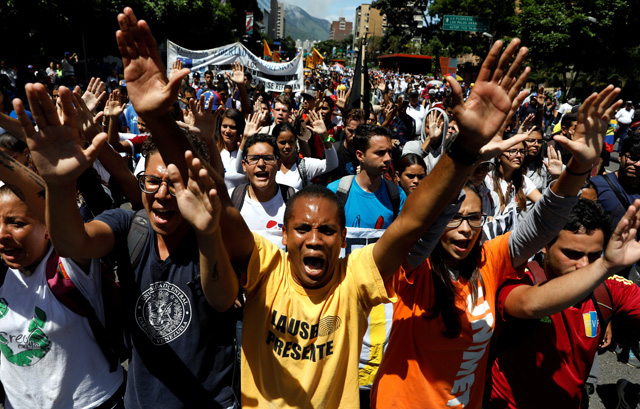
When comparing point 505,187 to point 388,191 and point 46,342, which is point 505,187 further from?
point 46,342

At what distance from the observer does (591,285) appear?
176cm

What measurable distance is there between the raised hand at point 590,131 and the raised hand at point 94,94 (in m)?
3.03

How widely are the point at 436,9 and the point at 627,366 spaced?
50686mm

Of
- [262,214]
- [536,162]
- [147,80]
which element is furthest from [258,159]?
[536,162]

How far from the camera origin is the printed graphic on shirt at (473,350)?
77.9 inches

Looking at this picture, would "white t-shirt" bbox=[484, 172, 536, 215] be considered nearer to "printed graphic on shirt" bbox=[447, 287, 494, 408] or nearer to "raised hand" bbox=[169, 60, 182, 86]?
"printed graphic on shirt" bbox=[447, 287, 494, 408]

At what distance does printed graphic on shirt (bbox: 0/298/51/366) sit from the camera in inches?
74.4

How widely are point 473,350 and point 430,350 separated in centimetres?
20

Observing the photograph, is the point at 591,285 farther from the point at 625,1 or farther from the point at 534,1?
the point at 534,1

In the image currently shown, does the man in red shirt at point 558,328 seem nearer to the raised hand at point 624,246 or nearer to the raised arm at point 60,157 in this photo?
the raised hand at point 624,246

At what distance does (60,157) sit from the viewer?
1.53 m

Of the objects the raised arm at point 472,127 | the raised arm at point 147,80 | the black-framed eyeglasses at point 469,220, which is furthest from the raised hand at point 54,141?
the black-framed eyeglasses at point 469,220

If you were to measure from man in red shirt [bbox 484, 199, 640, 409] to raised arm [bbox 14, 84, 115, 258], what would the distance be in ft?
6.08

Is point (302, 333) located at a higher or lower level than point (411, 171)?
higher
